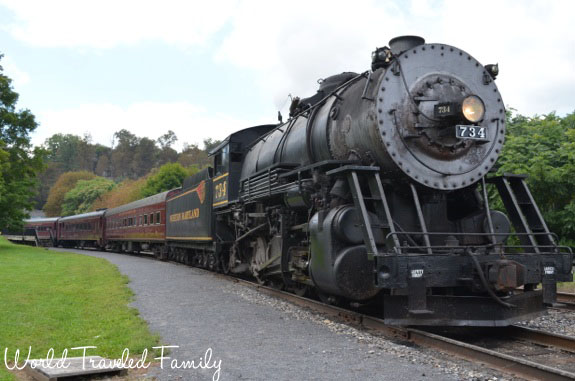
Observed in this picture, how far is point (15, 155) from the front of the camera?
→ 27438 millimetres

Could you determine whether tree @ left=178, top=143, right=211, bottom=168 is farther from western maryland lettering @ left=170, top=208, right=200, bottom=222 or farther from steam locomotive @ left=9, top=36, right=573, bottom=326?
steam locomotive @ left=9, top=36, right=573, bottom=326

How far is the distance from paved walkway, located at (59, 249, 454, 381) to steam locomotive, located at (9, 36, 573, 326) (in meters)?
0.67

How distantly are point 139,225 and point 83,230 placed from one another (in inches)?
589

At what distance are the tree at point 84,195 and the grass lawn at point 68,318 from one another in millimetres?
67544

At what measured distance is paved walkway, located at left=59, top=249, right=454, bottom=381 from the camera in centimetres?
463

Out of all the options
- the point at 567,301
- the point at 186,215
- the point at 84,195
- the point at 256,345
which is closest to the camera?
the point at 256,345

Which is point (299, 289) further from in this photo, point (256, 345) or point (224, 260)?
point (224, 260)

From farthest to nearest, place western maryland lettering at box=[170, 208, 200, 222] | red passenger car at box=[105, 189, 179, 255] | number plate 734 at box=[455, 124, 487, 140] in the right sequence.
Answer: red passenger car at box=[105, 189, 179, 255] → western maryland lettering at box=[170, 208, 200, 222] → number plate 734 at box=[455, 124, 487, 140]

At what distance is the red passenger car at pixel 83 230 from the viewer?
34906 millimetres

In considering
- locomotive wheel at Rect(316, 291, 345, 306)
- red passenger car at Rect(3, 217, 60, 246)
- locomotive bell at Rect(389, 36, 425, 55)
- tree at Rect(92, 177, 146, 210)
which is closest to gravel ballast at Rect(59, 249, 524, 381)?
locomotive wheel at Rect(316, 291, 345, 306)

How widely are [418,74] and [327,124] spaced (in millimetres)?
1665

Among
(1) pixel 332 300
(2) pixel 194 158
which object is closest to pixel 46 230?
(2) pixel 194 158

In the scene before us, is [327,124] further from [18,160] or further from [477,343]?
[18,160]

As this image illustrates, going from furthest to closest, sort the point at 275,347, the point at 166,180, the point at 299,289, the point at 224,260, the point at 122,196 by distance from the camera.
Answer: the point at 122,196, the point at 166,180, the point at 224,260, the point at 299,289, the point at 275,347
